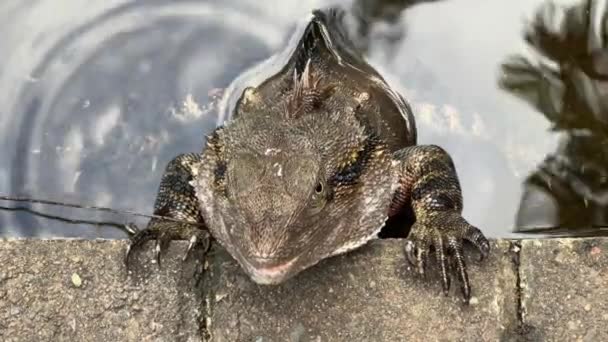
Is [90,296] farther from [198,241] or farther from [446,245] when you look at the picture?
[446,245]

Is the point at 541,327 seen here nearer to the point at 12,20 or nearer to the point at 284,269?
the point at 284,269

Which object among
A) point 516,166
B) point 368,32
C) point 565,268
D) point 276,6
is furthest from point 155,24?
point 565,268

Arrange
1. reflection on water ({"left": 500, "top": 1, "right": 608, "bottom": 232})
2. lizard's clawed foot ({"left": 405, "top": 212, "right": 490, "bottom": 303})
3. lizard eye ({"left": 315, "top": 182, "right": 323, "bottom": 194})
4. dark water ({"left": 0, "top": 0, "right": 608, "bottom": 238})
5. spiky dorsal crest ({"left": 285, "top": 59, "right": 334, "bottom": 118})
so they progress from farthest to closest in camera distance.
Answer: dark water ({"left": 0, "top": 0, "right": 608, "bottom": 238}) → reflection on water ({"left": 500, "top": 1, "right": 608, "bottom": 232}) → spiky dorsal crest ({"left": 285, "top": 59, "right": 334, "bottom": 118}) → lizard's clawed foot ({"left": 405, "top": 212, "right": 490, "bottom": 303}) → lizard eye ({"left": 315, "top": 182, "right": 323, "bottom": 194})

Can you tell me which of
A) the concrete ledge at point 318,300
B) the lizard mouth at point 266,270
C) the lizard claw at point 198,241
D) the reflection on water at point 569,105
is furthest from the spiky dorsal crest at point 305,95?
the reflection on water at point 569,105

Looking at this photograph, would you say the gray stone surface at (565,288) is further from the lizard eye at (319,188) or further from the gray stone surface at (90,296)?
the gray stone surface at (90,296)

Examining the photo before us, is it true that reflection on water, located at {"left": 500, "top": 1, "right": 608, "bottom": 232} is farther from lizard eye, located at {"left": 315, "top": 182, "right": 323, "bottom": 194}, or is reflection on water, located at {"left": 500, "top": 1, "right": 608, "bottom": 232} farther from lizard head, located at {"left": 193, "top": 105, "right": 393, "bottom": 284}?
lizard eye, located at {"left": 315, "top": 182, "right": 323, "bottom": 194}

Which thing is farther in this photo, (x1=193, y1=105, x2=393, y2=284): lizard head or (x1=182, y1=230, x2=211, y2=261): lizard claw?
(x1=182, y1=230, x2=211, y2=261): lizard claw

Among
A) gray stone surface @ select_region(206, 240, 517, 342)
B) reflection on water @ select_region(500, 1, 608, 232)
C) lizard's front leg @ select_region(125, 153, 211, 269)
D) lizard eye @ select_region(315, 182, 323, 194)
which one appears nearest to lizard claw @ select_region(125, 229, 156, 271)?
lizard's front leg @ select_region(125, 153, 211, 269)
